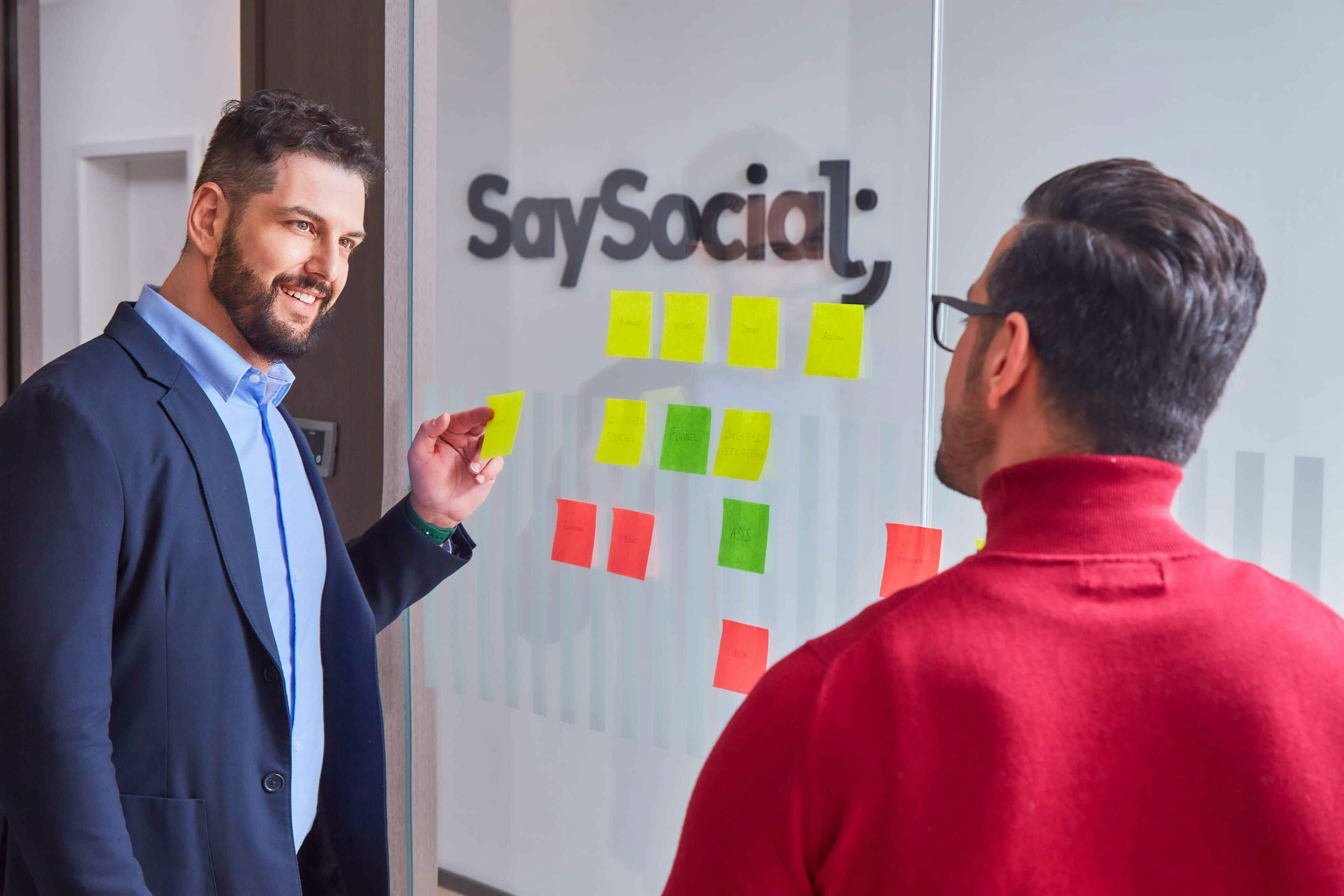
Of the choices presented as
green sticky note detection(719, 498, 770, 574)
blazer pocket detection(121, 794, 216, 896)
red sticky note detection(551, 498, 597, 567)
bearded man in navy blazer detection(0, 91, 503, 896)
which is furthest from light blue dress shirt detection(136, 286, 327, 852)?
green sticky note detection(719, 498, 770, 574)

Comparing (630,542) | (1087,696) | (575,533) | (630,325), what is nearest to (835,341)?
(630,325)

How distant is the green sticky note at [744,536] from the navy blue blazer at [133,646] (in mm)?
704

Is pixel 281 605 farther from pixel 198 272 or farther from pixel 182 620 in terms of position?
pixel 198 272

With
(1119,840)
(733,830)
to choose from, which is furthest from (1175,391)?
(733,830)

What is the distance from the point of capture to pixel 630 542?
1.79 metres

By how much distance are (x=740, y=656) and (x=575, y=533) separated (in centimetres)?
39

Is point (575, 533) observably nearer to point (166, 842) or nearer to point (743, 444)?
point (743, 444)

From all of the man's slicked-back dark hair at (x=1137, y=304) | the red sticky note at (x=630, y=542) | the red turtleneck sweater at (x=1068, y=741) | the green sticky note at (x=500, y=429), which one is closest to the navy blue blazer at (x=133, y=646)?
the green sticky note at (x=500, y=429)

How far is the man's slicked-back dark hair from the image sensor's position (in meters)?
0.72

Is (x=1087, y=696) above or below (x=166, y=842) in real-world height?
above

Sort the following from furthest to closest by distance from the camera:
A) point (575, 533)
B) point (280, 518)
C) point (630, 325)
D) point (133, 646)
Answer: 1. point (575, 533)
2. point (630, 325)
3. point (280, 518)
4. point (133, 646)

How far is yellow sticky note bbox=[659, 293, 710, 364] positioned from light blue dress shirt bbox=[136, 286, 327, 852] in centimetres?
59

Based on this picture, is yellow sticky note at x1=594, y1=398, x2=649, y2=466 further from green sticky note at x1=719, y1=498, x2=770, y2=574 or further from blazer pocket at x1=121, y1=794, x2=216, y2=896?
blazer pocket at x1=121, y1=794, x2=216, y2=896

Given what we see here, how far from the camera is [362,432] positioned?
2.19 metres
